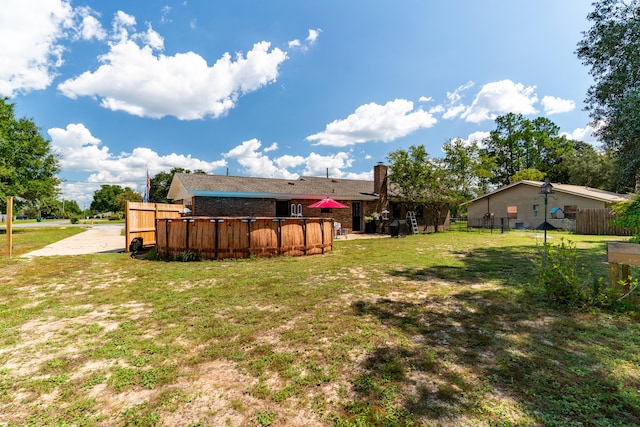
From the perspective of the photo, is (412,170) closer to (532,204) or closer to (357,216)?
(357,216)

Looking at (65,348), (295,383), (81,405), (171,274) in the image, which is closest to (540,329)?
(295,383)

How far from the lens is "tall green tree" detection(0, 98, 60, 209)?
2077 centimetres

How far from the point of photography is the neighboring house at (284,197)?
17578 mm

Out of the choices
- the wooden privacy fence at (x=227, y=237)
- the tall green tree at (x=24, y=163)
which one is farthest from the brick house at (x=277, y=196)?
the tall green tree at (x=24, y=163)

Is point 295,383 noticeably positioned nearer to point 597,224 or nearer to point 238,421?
point 238,421

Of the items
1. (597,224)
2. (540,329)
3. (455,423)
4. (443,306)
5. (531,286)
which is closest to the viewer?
→ (455,423)

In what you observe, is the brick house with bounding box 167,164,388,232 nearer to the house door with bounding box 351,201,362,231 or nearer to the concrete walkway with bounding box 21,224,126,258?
the house door with bounding box 351,201,362,231

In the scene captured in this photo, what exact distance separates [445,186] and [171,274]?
2166 cm

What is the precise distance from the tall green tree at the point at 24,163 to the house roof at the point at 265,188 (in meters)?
10.2

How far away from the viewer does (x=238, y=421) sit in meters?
2.15

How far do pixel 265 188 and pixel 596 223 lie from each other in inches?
891

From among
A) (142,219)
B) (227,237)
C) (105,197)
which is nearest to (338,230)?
(227,237)

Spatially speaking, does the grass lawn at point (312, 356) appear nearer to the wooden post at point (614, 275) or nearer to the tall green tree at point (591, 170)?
the wooden post at point (614, 275)

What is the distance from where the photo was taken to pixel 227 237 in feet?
30.9
